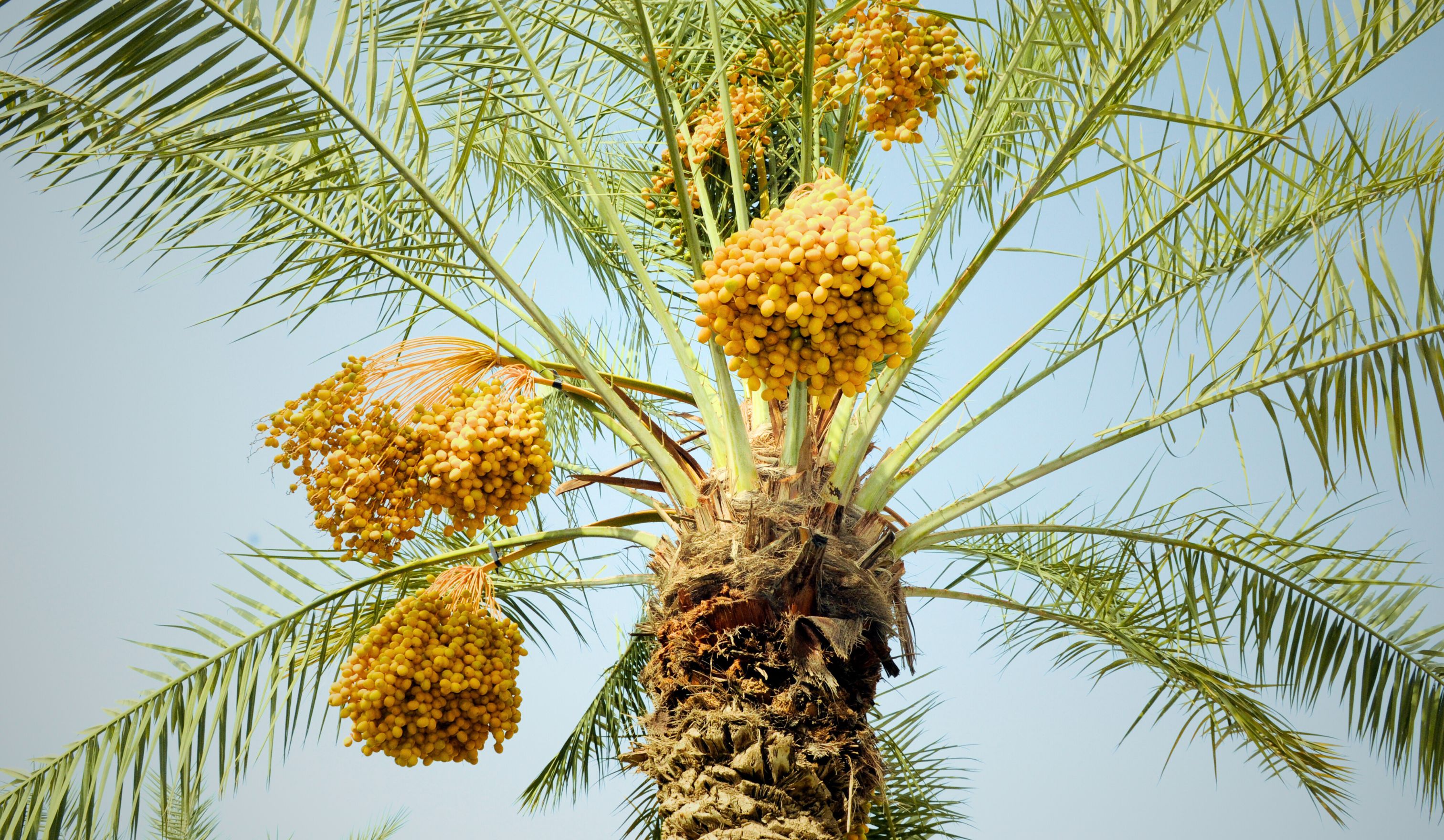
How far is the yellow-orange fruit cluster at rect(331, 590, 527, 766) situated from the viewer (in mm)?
3418

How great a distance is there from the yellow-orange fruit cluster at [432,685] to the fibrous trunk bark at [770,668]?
47 cm

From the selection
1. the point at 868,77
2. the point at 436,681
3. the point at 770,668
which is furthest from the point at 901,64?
the point at 436,681

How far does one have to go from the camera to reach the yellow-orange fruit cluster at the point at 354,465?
3.17 meters

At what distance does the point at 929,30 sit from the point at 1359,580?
2.42m

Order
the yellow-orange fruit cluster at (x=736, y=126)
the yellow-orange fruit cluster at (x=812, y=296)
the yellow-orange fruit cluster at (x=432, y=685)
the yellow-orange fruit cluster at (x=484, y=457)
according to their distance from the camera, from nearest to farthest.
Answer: the yellow-orange fruit cluster at (x=812, y=296) < the yellow-orange fruit cluster at (x=484, y=457) < the yellow-orange fruit cluster at (x=432, y=685) < the yellow-orange fruit cluster at (x=736, y=126)

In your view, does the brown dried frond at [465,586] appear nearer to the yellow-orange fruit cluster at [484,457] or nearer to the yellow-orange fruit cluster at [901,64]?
the yellow-orange fruit cluster at [484,457]

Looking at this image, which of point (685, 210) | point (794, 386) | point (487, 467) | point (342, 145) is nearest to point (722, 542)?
point (794, 386)

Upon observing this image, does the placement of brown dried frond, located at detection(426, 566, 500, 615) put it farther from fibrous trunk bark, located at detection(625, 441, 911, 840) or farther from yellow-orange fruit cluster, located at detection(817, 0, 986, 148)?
yellow-orange fruit cluster, located at detection(817, 0, 986, 148)

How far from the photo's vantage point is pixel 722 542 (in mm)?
3436

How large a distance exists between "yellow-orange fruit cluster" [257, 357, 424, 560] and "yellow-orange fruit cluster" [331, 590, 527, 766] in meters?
0.38

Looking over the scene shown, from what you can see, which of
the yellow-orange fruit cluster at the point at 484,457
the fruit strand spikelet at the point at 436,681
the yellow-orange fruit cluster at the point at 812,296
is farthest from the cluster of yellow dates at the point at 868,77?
the fruit strand spikelet at the point at 436,681

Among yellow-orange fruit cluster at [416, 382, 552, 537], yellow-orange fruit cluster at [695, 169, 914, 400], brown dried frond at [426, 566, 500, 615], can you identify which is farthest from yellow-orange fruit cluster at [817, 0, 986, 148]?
brown dried frond at [426, 566, 500, 615]

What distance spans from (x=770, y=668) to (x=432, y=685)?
1.03m

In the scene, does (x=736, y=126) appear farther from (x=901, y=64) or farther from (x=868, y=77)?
A: (x=901, y=64)
